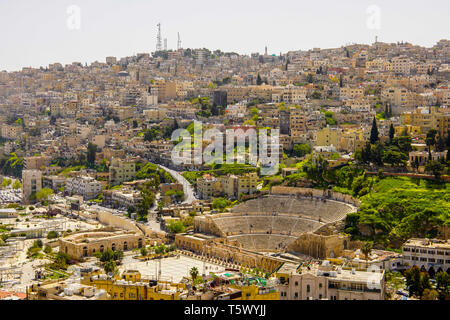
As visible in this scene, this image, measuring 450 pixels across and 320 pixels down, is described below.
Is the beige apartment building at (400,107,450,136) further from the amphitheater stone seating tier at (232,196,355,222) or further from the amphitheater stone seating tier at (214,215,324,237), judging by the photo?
the amphitheater stone seating tier at (214,215,324,237)

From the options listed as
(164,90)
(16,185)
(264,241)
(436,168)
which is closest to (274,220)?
(264,241)

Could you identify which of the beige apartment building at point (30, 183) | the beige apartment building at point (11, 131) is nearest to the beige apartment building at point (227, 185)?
the beige apartment building at point (30, 183)

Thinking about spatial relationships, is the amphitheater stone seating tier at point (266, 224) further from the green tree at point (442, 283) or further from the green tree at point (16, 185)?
the green tree at point (16, 185)

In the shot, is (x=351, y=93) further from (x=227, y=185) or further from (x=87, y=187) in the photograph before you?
(x=87, y=187)

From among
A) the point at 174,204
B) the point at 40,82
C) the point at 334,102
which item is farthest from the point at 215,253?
the point at 40,82

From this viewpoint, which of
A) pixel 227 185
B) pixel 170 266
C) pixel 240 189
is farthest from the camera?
pixel 227 185

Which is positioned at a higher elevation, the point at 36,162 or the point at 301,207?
the point at 301,207

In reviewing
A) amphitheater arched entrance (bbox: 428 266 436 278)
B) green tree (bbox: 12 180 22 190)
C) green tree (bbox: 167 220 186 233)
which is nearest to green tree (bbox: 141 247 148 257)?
green tree (bbox: 167 220 186 233)
